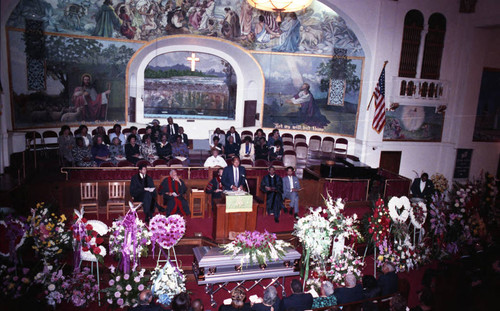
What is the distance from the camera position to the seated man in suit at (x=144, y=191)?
9.26m

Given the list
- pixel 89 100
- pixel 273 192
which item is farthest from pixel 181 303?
pixel 89 100

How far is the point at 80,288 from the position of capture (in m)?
6.29

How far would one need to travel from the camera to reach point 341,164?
12594 mm

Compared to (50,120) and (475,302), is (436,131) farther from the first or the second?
(50,120)

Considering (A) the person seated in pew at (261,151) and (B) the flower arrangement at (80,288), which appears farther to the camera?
(A) the person seated in pew at (261,151)

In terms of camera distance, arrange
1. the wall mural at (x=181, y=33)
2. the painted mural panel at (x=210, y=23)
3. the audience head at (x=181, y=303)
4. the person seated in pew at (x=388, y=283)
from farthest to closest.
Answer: the painted mural panel at (x=210, y=23) → the wall mural at (x=181, y=33) → the person seated in pew at (x=388, y=283) → the audience head at (x=181, y=303)

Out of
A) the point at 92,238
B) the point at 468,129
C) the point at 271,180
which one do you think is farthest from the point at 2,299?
the point at 468,129

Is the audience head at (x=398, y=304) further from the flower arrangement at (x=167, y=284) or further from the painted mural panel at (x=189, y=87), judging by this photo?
the painted mural panel at (x=189, y=87)

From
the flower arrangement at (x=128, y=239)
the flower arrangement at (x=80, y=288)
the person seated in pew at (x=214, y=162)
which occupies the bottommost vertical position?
the flower arrangement at (x=80, y=288)

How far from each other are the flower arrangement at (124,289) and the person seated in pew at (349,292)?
3.21 metres

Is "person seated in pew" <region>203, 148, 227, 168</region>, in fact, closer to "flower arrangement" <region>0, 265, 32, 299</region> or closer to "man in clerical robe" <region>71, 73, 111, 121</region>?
"flower arrangement" <region>0, 265, 32, 299</region>

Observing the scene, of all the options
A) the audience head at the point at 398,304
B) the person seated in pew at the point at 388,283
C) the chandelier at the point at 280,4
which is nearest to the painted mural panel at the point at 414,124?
the chandelier at the point at 280,4

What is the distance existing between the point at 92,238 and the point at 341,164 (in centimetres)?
861

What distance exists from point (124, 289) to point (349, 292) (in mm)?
3690
